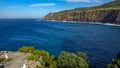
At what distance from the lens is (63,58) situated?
4509 cm

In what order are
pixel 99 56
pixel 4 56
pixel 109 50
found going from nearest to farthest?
1. pixel 4 56
2. pixel 99 56
3. pixel 109 50

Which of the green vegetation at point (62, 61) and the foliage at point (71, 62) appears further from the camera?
the foliage at point (71, 62)

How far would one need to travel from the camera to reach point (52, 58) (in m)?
46.7

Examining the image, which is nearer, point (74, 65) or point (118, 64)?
point (118, 64)

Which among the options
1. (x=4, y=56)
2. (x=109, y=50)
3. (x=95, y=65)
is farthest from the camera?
(x=109, y=50)

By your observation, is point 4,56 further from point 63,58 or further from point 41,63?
point 63,58

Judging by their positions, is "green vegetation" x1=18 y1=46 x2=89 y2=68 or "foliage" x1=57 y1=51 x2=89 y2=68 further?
"foliage" x1=57 y1=51 x2=89 y2=68

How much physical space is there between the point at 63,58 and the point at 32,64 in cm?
718

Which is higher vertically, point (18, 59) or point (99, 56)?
point (18, 59)

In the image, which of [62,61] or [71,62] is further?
[62,61]

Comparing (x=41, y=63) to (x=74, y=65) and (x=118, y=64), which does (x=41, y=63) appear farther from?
(x=118, y=64)

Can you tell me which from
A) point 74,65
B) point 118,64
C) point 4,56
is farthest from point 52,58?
point 118,64

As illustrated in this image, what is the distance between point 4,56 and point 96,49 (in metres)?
49.9

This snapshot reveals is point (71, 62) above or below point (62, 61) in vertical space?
below
